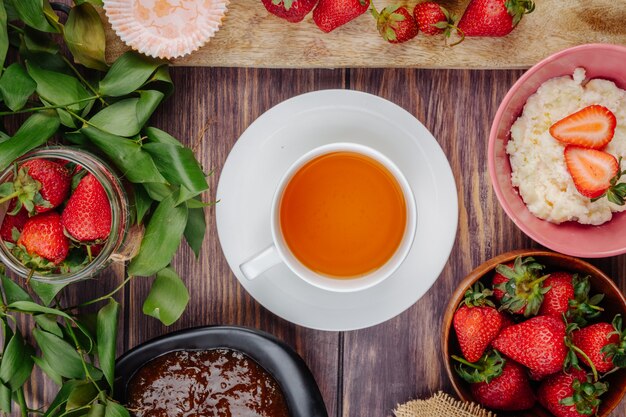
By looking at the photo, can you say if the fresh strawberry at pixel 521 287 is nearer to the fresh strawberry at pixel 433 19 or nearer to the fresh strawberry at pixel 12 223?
the fresh strawberry at pixel 433 19

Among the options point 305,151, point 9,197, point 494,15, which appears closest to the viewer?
point 9,197

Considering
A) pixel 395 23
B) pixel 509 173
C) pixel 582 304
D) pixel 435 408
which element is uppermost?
pixel 395 23

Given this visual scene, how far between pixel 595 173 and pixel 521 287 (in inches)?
9.1

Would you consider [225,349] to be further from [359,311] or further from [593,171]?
[593,171]

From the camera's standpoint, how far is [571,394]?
3.76 feet

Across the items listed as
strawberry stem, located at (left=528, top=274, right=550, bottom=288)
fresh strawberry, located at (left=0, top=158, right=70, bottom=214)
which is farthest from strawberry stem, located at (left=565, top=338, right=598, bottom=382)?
fresh strawberry, located at (left=0, top=158, right=70, bottom=214)

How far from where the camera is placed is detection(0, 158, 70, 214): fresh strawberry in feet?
3.29

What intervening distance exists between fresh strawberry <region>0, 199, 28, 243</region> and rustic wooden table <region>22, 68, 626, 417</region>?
0.26 meters

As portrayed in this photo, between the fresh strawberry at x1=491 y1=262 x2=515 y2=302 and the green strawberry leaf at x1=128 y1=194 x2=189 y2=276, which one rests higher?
the green strawberry leaf at x1=128 y1=194 x2=189 y2=276

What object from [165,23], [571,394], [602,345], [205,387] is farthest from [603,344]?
[165,23]

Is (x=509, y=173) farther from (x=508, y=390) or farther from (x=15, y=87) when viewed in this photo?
(x=15, y=87)

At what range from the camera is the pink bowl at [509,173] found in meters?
1.10

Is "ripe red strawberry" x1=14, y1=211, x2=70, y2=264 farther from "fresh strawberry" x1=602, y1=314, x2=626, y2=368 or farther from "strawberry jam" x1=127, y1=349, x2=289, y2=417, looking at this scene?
"fresh strawberry" x1=602, y1=314, x2=626, y2=368

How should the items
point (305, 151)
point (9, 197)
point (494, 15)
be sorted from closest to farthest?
point (9, 197) < point (494, 15) < point (305, 151)
